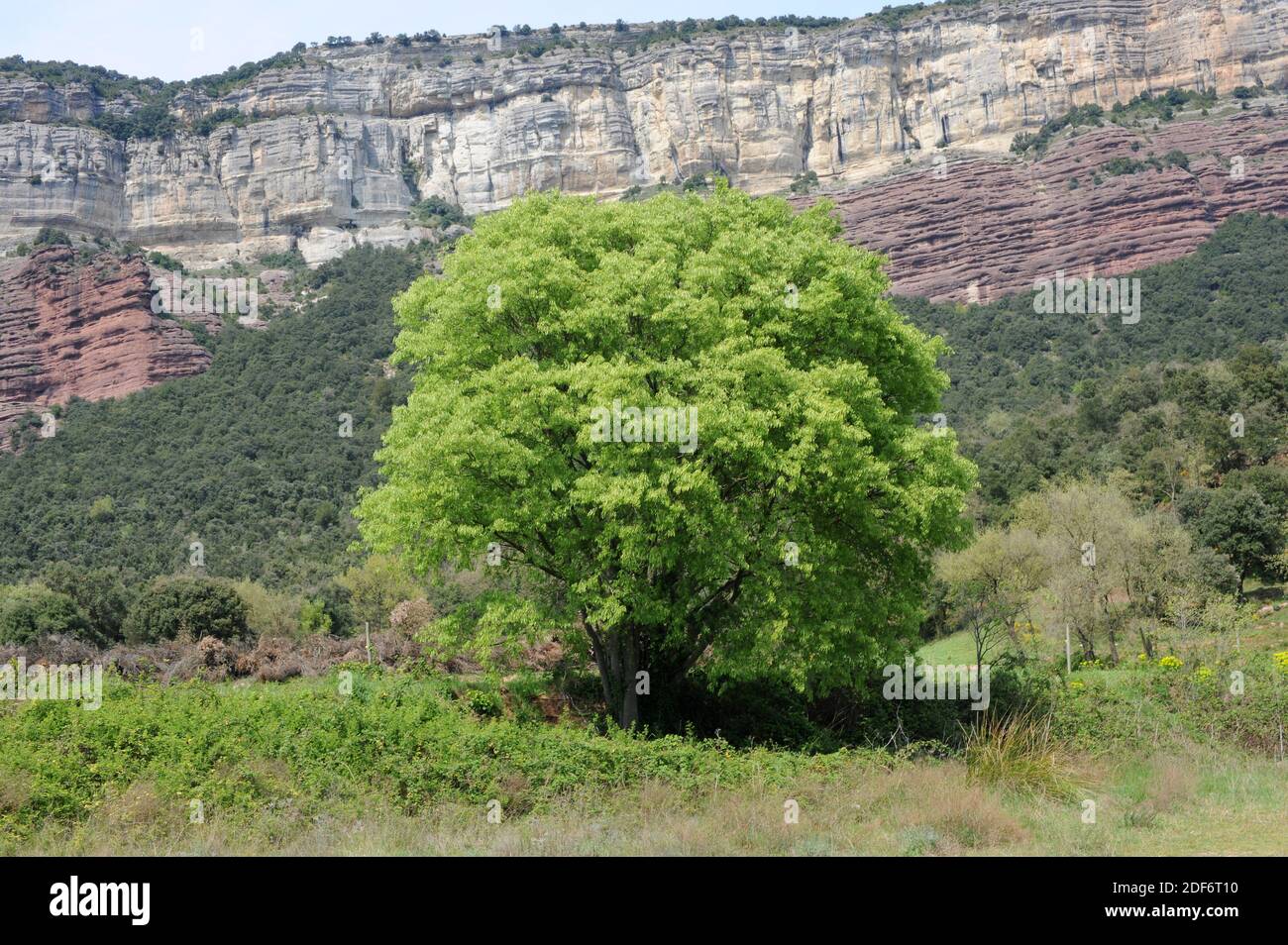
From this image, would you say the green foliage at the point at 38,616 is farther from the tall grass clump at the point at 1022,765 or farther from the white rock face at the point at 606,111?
the white rock face at the point at 606,111

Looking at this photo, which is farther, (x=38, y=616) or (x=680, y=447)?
(x=38, y=616)

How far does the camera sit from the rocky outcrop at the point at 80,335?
8838 centimetres

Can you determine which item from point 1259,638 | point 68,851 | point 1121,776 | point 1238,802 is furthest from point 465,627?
point 1259,638

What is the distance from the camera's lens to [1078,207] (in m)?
107

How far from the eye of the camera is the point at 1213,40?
124 meters

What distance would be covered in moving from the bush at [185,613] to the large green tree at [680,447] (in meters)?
13.6

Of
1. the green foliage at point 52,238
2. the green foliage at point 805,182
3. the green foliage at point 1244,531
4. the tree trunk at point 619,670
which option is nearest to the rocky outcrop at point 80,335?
the green foliage at point 52,238

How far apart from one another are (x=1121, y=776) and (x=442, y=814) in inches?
360

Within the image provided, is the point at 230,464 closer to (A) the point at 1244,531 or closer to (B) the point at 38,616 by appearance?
(B) the point at 38,616

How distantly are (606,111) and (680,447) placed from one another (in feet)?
421

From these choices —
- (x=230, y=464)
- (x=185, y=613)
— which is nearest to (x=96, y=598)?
(x=185, y=613)

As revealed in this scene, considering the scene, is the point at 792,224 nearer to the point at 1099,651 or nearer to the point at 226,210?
the point at 1099,651

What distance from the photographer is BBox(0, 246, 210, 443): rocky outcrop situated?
88.4 meters

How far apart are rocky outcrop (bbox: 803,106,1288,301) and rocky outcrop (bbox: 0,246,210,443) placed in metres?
59.6
